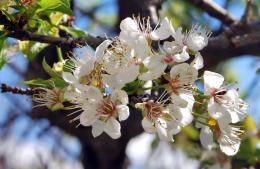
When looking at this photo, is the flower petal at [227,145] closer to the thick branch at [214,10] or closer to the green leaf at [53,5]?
the green leaf at [53,5]

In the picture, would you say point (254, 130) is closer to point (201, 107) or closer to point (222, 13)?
point (222, 13)

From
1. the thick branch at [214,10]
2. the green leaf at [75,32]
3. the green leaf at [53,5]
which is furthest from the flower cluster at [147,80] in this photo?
the thick branch at [214,10]

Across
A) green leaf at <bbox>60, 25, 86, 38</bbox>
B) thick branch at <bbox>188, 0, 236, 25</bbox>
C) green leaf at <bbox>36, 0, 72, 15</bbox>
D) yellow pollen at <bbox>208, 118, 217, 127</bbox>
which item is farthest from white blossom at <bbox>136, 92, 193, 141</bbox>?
thick branch at <bbox>188, 0, 236, 25</bbox>

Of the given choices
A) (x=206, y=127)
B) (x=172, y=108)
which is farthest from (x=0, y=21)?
(x=206, y=127)

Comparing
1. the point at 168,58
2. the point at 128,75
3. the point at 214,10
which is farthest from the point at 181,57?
the point at 214,10

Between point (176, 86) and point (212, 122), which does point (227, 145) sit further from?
point (176, 86)

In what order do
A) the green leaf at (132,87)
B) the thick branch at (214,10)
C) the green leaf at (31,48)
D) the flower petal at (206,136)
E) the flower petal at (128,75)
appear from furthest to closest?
1. the thick branch at (214,10)
2. the green leaf at (31,48)
3. the flower petal at (206,136)
4. the green leaf at (132,87)
5. the flower petal at (128,75)

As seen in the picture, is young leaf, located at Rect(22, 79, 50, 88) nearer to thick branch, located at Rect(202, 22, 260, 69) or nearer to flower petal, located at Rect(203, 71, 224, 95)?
flower petal, located at Rect(203, 71, 224, 95)
